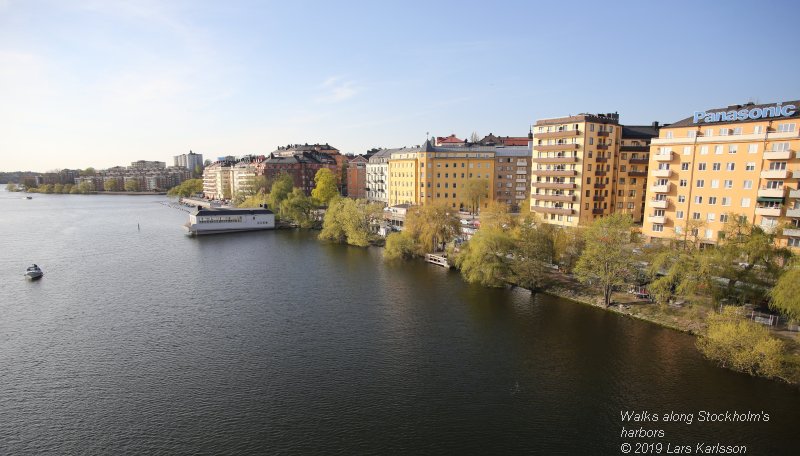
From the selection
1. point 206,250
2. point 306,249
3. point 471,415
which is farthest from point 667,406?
point 206,250

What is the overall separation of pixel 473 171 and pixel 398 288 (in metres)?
44.4

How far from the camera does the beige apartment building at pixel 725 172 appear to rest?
41.5 m

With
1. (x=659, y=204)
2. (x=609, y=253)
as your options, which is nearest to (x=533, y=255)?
(x=609, y=253)

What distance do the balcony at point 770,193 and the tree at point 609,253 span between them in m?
15.1

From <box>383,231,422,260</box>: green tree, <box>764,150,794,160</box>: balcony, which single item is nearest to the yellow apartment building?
<box>383,231,422,260</box>: green tree

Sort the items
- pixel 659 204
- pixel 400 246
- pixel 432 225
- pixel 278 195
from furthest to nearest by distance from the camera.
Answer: pixel 278 195 → pixel 400 246 → pixel 432 225 → pixel 659 204

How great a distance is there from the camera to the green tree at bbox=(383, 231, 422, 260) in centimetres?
6078

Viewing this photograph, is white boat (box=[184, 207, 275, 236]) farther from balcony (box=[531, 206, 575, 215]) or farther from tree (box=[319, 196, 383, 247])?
balcony (box=[531, 206, 575, 215])

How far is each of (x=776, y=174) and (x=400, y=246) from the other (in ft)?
135

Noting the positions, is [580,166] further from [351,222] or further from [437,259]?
[351,222]

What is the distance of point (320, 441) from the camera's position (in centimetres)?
2161

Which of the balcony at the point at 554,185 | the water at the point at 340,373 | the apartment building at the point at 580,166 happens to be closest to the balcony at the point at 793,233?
the water at the point at 340,373

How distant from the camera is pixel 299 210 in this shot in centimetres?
9312

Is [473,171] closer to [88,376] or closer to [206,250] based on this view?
[206,250]
